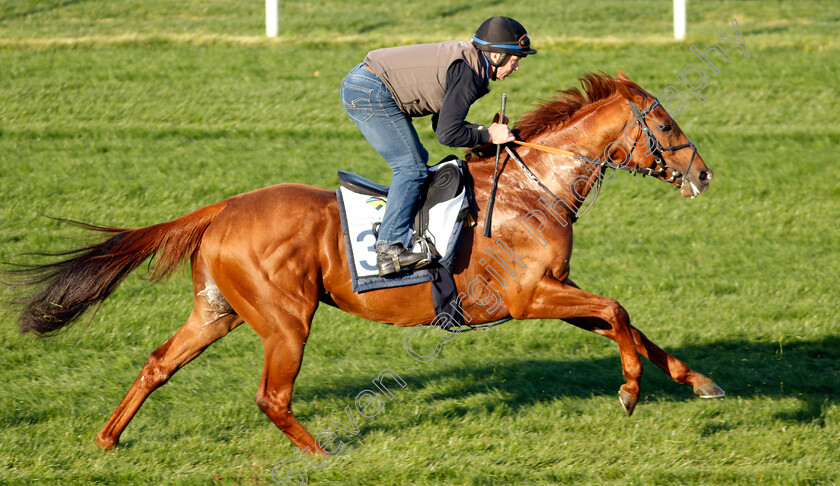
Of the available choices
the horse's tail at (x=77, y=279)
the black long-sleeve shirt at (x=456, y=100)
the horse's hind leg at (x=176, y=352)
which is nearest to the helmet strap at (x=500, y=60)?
the black long-sleeve shirt at (x=456, y=100)

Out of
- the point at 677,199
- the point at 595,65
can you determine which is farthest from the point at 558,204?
the point at 595,65

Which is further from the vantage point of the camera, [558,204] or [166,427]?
[166,427]

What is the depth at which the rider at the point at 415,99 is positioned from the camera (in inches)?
186

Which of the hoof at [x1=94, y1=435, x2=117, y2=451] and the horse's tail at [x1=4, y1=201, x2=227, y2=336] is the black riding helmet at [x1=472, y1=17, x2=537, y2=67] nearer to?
the horse's tail at [x1=4, y1=201, x2=227, y2=336]

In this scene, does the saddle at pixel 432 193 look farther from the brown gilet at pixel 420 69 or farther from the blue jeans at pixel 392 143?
the brown gilet at pixel 420 69

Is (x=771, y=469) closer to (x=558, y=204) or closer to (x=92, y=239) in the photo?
(x=558, y=204)

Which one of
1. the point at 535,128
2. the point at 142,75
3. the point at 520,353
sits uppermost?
the point at 535,128

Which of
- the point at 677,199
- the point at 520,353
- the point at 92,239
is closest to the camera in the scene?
the point at 92,239

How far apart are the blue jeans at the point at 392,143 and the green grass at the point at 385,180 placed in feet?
4.73

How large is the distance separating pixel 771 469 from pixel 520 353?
7.90 feet

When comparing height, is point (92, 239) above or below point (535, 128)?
below

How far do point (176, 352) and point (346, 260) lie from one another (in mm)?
1303


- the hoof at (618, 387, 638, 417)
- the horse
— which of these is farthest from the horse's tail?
the hoof at (618, 387, 638, 417)

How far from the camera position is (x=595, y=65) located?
41.8ft
